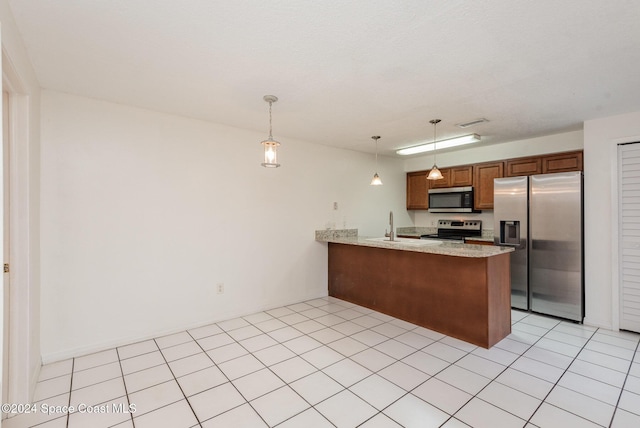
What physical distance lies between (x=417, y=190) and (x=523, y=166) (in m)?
1.80

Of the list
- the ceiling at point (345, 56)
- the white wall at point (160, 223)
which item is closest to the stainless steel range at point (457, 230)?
the ceiling at point (345, 56)

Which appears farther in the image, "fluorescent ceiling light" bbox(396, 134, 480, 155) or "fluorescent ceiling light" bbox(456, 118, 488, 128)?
"fluorescent ceiling light" bbox(396, 134, 480, 155)

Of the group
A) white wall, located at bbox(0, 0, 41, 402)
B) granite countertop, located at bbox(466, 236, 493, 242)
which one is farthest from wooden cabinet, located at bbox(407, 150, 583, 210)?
white wall, located at bbox(0, 0, 41, 402)

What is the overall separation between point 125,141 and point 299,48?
2084 millimetres

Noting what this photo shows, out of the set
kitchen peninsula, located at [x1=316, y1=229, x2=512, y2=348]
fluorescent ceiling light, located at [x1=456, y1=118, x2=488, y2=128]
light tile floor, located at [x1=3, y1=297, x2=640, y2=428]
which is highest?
fluorescent ceiling light, located at [x1=456, y1=118, x2=488, y2=128]

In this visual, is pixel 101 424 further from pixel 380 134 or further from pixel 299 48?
pixel 380 134

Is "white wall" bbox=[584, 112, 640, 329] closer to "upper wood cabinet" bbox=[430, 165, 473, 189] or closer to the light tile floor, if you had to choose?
the light tile floor

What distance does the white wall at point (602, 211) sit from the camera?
3.35 m

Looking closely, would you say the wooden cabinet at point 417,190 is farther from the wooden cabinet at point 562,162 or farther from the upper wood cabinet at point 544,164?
the wooden cabinet at point 562,162

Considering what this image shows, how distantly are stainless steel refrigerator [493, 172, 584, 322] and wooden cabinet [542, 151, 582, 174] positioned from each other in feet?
1.11

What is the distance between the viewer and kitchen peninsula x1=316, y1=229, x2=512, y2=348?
2.98 metres

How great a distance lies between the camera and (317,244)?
4664 millimetres

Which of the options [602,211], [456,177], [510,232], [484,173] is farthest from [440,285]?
[456,177]

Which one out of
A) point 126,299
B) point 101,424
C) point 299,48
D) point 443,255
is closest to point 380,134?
point 443,255
